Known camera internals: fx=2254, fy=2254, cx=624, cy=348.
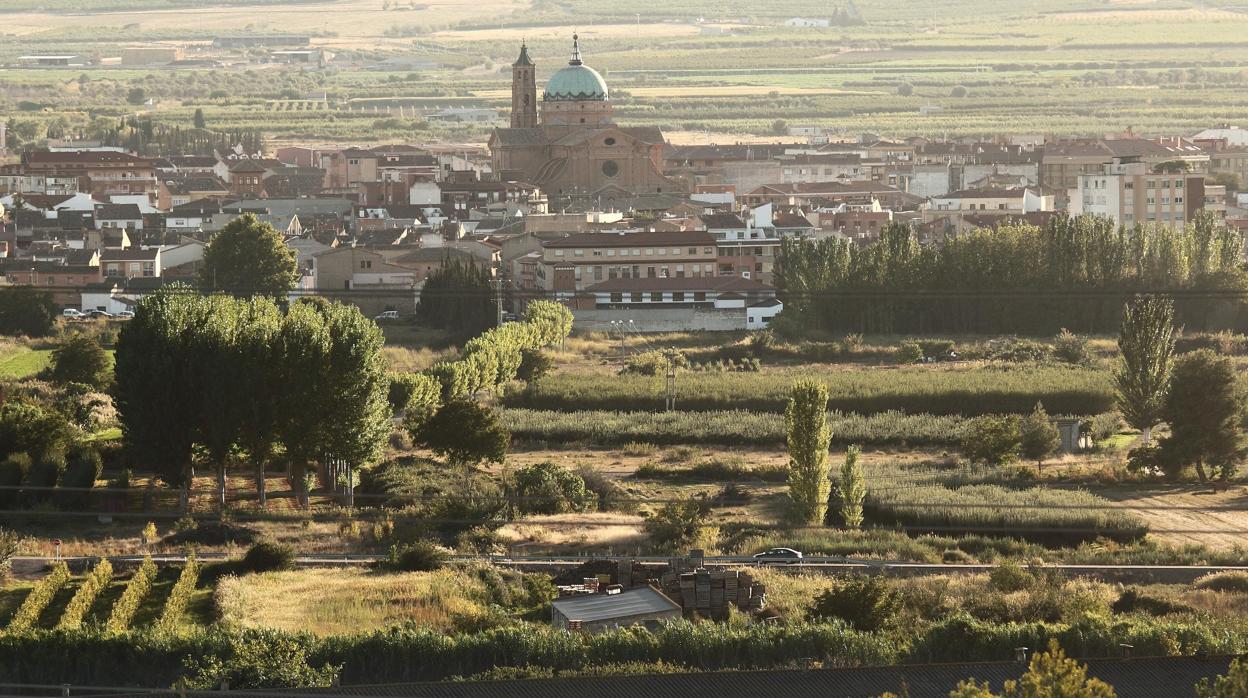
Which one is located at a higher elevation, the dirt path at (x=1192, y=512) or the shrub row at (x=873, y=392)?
the shrub row at (x=873, y=392)

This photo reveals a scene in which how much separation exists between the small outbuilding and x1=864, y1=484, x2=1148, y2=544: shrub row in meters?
6.08

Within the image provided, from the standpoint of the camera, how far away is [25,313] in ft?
166

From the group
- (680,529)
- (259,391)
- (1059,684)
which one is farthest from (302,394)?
(1059,684)

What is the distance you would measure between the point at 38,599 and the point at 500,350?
2140 centimetres

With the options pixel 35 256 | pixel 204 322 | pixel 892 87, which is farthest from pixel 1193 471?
pixel 892 87

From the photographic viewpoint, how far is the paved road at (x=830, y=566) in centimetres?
2534

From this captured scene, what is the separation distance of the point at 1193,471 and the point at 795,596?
12.9 m

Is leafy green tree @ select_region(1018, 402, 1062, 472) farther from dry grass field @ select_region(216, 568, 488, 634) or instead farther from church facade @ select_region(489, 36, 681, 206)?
church facade @ select_region(489, 36, 681, 206)

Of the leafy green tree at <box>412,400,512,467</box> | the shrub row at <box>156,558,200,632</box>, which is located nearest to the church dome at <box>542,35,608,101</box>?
the leafy green tree at <box>412,400,512,467</box>

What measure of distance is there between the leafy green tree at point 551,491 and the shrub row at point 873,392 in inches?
409

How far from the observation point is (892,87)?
167625mm

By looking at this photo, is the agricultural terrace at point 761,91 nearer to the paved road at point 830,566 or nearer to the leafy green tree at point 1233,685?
the paved road at point 830,566

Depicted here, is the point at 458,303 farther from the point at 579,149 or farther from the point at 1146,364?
the point at 579,149

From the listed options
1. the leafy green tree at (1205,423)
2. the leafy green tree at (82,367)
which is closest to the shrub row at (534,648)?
the leafy green tree at (1205,423)
